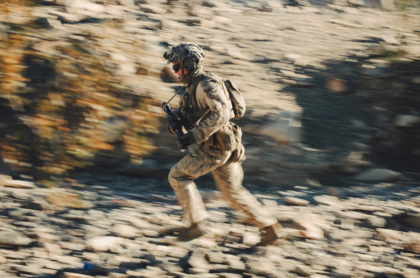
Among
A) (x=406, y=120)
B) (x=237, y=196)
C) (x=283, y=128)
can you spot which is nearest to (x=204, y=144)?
(x=237, y=196)

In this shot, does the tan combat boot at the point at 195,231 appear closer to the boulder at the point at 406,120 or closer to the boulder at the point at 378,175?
the boulder at the point at 378,175

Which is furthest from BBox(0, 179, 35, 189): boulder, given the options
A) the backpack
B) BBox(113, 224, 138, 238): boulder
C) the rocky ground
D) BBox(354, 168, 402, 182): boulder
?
BBox(354, 168, 402, 182): boulder

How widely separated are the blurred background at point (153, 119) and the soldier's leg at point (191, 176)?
0.37 metres

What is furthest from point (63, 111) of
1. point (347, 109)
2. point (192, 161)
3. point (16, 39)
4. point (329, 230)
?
point (347, 109)

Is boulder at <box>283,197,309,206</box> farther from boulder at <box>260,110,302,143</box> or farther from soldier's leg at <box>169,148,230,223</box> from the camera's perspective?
soldier's leg at <box>169,148,230,223</box>

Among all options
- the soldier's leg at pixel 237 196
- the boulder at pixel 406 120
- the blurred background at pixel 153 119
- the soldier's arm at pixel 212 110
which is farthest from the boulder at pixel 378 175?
the soldier's arm at pixel 212 110

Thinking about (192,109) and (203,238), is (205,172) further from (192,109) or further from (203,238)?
(203,238)

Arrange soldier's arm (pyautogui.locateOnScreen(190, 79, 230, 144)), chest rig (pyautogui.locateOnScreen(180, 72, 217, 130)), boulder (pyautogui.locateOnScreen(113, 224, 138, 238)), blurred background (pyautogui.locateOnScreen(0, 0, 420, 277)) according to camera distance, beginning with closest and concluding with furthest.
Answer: soldier's arm (pyautogui.locateOnScreen(190, 79, 230, 144))
chest rig (pyautogui.locateOnScreen(180, 72, 217, 130))
boulder (pyautogui.locateOnScreen(113, 224, 138, 238))
blurred background (pyautogui.locateOnScreen(0, 0, 420, 277))

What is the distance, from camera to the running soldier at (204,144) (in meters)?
2.42

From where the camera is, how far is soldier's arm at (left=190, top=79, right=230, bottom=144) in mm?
2383

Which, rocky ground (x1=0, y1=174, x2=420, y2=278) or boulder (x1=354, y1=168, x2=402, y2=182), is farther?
boulder (x1=354, y1=168, x2=402, y2=182)

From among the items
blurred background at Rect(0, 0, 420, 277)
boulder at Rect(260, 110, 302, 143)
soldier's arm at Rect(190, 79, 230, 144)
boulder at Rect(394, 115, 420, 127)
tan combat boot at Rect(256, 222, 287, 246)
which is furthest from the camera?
boulder at Rect(394, 115, 420, 127)

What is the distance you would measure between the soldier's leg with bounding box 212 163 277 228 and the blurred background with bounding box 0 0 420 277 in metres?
0.39

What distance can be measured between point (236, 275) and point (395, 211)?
176 cm
